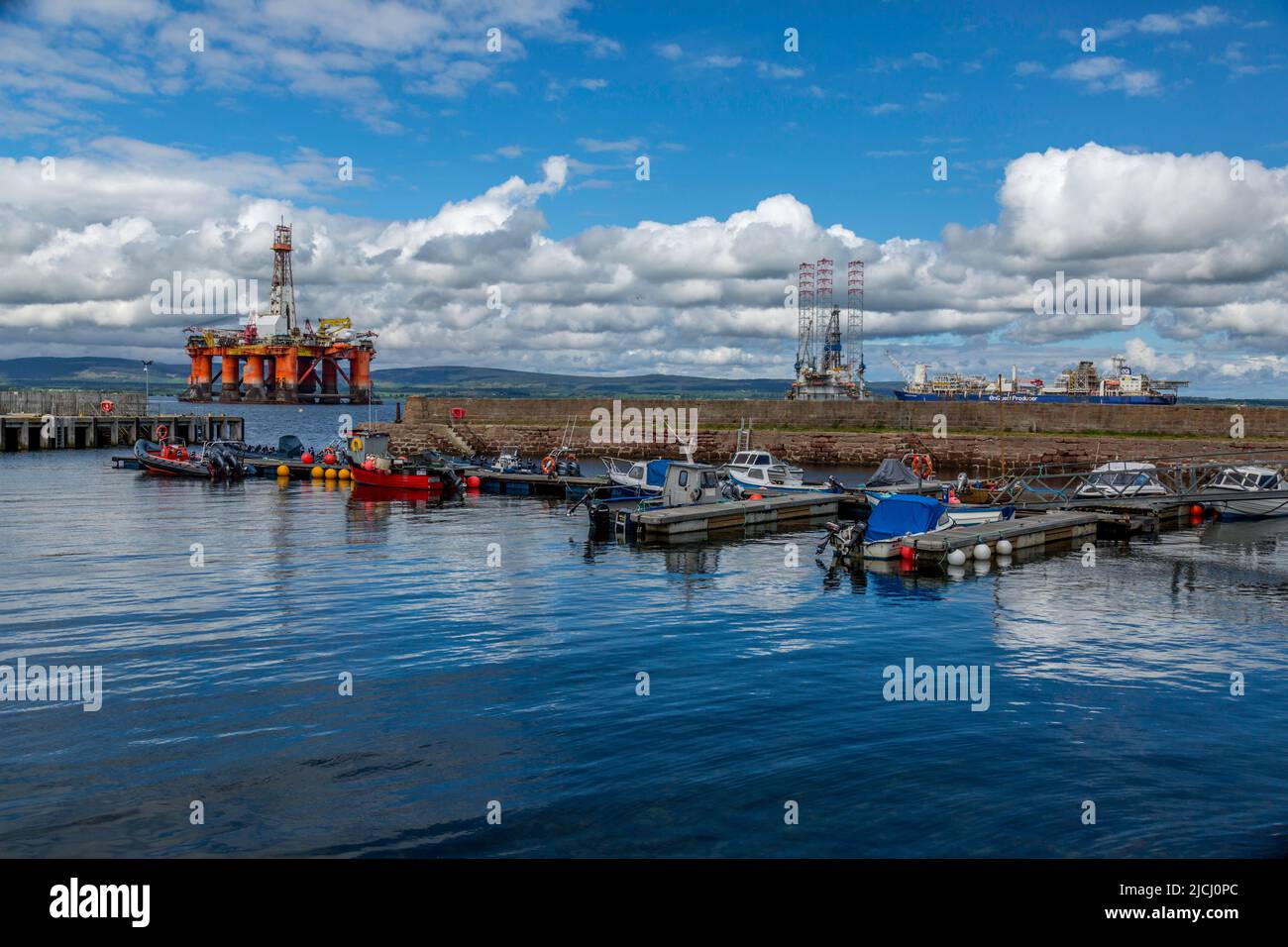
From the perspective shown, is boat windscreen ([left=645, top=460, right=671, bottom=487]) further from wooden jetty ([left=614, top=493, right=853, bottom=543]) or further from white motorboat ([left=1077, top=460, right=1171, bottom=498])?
white motorboat ([left=1077, top=460, right=1171, bottom=498])

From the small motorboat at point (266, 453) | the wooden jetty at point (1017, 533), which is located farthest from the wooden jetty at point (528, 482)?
the wooden jetty at point (1017, 533)

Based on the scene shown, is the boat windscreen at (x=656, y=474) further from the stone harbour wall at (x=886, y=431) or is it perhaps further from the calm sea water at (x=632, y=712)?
the stone harbour wall at (x=886, y=431)

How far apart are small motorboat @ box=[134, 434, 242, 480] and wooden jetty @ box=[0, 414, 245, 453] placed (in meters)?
29.5

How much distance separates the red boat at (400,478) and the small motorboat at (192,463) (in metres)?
12.3

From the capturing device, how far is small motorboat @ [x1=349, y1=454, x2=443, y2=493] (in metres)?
50.7

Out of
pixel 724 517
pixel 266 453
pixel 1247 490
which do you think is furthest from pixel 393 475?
pixel 1247 490

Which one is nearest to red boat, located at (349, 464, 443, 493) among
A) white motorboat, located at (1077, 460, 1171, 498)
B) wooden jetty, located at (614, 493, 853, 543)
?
wooden jetty, located at (614, 493, 853, 543)

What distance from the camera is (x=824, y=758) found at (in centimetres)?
1305

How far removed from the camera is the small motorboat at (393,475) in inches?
1994

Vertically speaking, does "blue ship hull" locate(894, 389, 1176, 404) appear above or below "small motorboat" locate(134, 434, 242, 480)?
above
